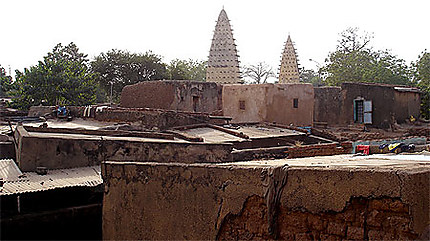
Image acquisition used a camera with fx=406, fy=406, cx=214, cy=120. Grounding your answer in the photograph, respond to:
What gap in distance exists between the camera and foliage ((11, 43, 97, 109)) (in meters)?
25.8

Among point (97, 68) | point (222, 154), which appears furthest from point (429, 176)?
point (97, 68)

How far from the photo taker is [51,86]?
25984 millimetres

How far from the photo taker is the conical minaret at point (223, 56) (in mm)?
31812

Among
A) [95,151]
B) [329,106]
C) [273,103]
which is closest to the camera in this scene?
[95,151]

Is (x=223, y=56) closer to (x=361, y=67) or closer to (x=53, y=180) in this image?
(x=361, y=67)

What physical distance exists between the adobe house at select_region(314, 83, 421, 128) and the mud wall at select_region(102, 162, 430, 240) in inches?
647

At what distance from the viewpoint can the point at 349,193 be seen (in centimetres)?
293

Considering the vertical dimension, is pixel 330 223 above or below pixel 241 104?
below

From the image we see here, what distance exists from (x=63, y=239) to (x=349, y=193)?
504 cm

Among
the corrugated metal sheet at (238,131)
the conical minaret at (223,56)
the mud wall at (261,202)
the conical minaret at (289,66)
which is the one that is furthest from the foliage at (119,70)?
the mud wall at (261,202)

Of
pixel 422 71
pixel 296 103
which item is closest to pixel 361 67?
pixel 422 71

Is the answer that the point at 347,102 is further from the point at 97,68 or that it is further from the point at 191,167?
the point at 97,68

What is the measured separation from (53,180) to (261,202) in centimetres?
408

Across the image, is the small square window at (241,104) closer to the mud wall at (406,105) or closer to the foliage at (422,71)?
the mud wall at (406,105)
